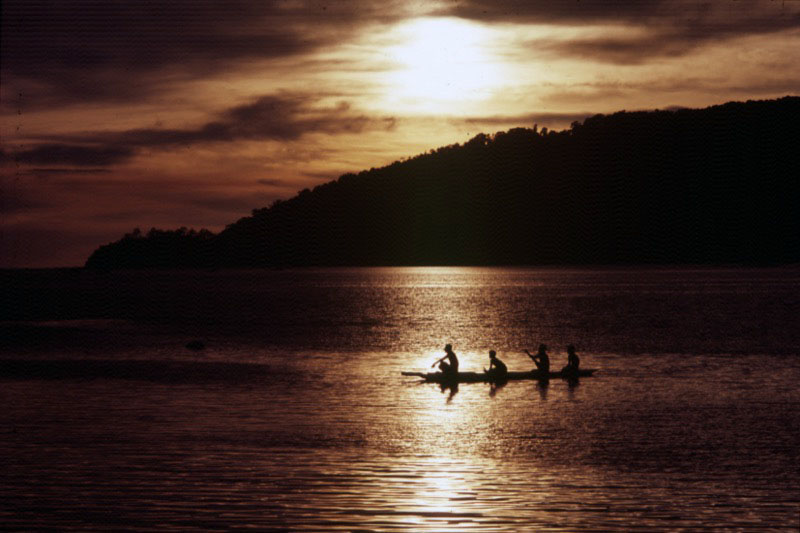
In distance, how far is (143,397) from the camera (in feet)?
121

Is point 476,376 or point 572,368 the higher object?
point 572,368

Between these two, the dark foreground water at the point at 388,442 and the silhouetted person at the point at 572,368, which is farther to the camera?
the silhouetted person at the point at 572,368

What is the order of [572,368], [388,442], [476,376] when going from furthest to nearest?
[572,368]
[476,376]
[388,442]

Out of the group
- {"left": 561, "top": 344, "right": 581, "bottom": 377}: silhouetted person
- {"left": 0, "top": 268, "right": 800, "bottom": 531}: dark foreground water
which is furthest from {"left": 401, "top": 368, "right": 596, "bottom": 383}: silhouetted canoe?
{"left": 0, "top": 268, "right": 800, "bottom": 531}: dark foreground water

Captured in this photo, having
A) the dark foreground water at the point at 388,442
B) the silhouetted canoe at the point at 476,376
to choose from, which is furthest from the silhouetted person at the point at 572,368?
the dark foreground water at the point at 388,442

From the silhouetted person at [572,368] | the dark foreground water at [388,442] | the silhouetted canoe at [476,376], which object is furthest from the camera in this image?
the silhouetted person at [572,368]

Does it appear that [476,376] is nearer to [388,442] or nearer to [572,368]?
[572,368]

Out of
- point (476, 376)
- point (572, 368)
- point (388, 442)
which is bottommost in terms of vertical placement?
point (388, 442)

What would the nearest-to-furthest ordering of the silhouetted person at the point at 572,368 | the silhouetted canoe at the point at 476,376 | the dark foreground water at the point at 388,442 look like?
the dark foreground water at the point at 388,442
the silhouetted canoe at the point at 476,376
the silhouetted person at the point at 572,368

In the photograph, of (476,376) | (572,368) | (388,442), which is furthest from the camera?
(572,368)

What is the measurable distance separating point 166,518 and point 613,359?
4168 centimetres

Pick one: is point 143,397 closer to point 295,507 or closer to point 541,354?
point 541,354

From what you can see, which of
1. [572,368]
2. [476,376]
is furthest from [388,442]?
[572,368]

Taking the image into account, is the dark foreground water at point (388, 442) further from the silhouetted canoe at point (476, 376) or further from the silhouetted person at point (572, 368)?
the silhouetted person at point (572, 368)
